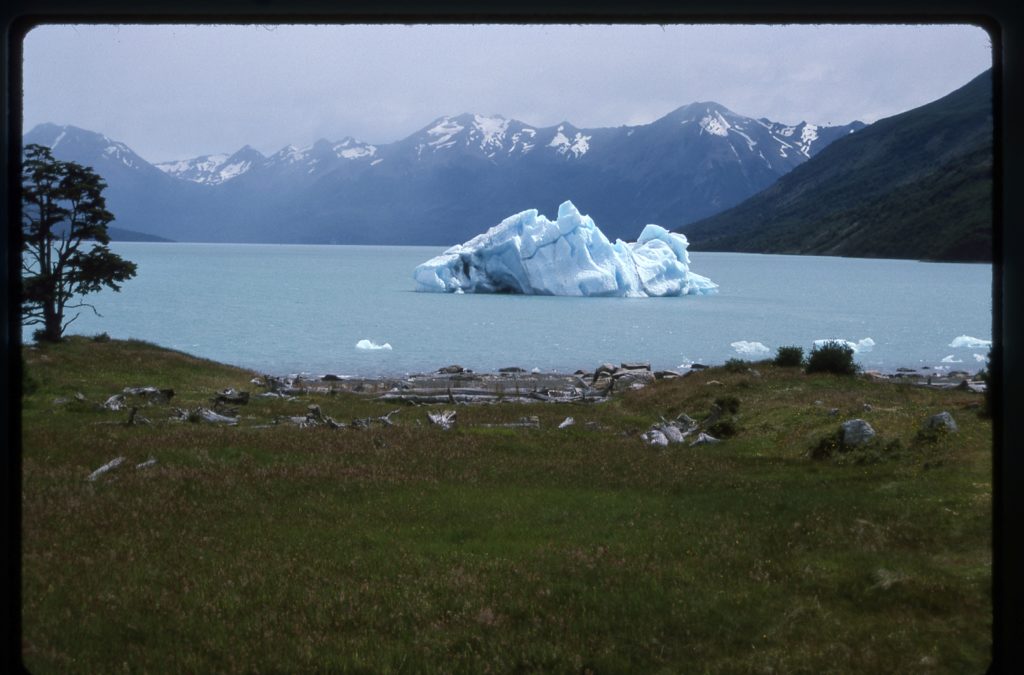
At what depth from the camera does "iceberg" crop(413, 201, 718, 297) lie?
89812 mm

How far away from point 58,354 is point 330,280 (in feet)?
484

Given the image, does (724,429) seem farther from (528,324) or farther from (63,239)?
(528,324)

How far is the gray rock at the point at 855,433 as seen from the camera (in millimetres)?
16891

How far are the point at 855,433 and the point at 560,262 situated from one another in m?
78.6

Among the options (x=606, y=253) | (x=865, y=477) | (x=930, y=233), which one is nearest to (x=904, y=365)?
(x=606, y=253)

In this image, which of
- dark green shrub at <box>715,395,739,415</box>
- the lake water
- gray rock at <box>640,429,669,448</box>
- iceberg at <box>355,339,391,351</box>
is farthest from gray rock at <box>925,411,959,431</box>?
iceberg at <box>355,339,391,351</box>

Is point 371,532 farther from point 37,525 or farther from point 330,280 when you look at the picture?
point 330,280

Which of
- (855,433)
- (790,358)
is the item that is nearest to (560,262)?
(790,358)

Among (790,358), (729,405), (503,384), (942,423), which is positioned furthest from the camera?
(503,384)

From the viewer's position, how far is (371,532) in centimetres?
1168

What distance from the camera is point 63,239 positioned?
33.9 m

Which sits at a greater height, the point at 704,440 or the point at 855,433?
the point at 855,433

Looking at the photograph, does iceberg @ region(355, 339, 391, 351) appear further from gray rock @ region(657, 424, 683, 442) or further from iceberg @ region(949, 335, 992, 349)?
gray rock @ region(657, 424, 683, 442)

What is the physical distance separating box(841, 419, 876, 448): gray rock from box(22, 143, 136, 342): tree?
26559 mm
